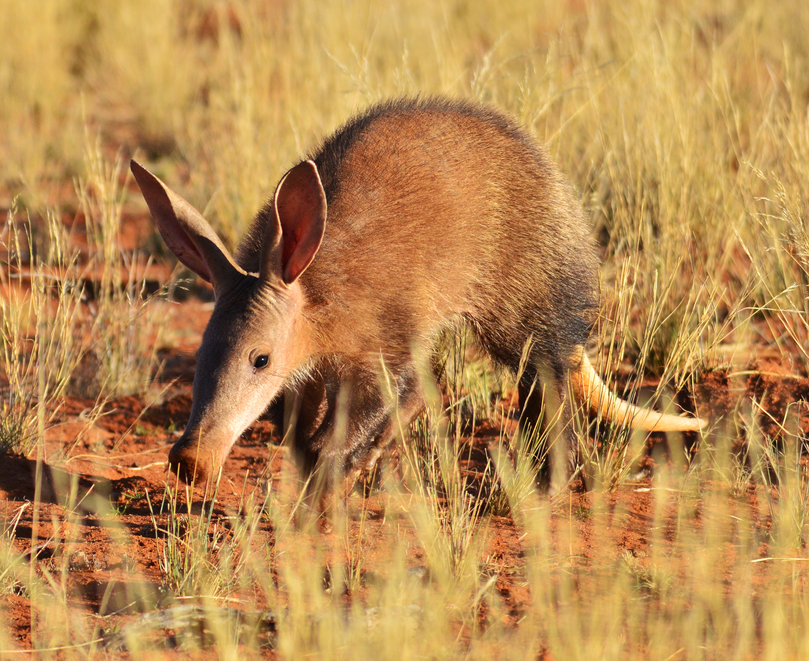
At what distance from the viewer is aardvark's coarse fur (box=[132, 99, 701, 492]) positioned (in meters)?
3.21

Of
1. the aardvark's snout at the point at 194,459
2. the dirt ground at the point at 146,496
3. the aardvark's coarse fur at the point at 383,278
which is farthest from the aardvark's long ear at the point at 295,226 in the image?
the dirt ground at the point at 146,496

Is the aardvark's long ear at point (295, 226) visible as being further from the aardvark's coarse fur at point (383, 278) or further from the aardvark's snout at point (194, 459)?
the aardvark's snout at point (194, 459)

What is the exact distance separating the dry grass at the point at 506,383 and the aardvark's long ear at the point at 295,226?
2.64ft

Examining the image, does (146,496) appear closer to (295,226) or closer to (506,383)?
(295,226)

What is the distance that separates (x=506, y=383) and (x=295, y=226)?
5.19ft

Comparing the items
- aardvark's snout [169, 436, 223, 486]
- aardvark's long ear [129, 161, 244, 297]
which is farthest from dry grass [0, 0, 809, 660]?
aardvark's long ear [129, 161, 244, 297]

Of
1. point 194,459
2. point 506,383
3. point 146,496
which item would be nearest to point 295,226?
point 194,459

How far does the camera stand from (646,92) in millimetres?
5508

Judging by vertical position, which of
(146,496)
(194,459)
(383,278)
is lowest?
(146,496)

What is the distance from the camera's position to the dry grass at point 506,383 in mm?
2607

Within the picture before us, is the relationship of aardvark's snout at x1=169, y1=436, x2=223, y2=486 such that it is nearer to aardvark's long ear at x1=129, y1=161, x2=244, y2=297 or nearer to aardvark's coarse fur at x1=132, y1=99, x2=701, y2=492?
aardvark's coarse fur at x1=132, y1=99, x2=701, y2=492

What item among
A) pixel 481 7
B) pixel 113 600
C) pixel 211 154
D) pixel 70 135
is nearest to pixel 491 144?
pixel 113 600

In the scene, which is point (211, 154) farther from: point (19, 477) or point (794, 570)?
point (794, 570)

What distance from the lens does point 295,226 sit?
3.32 m
